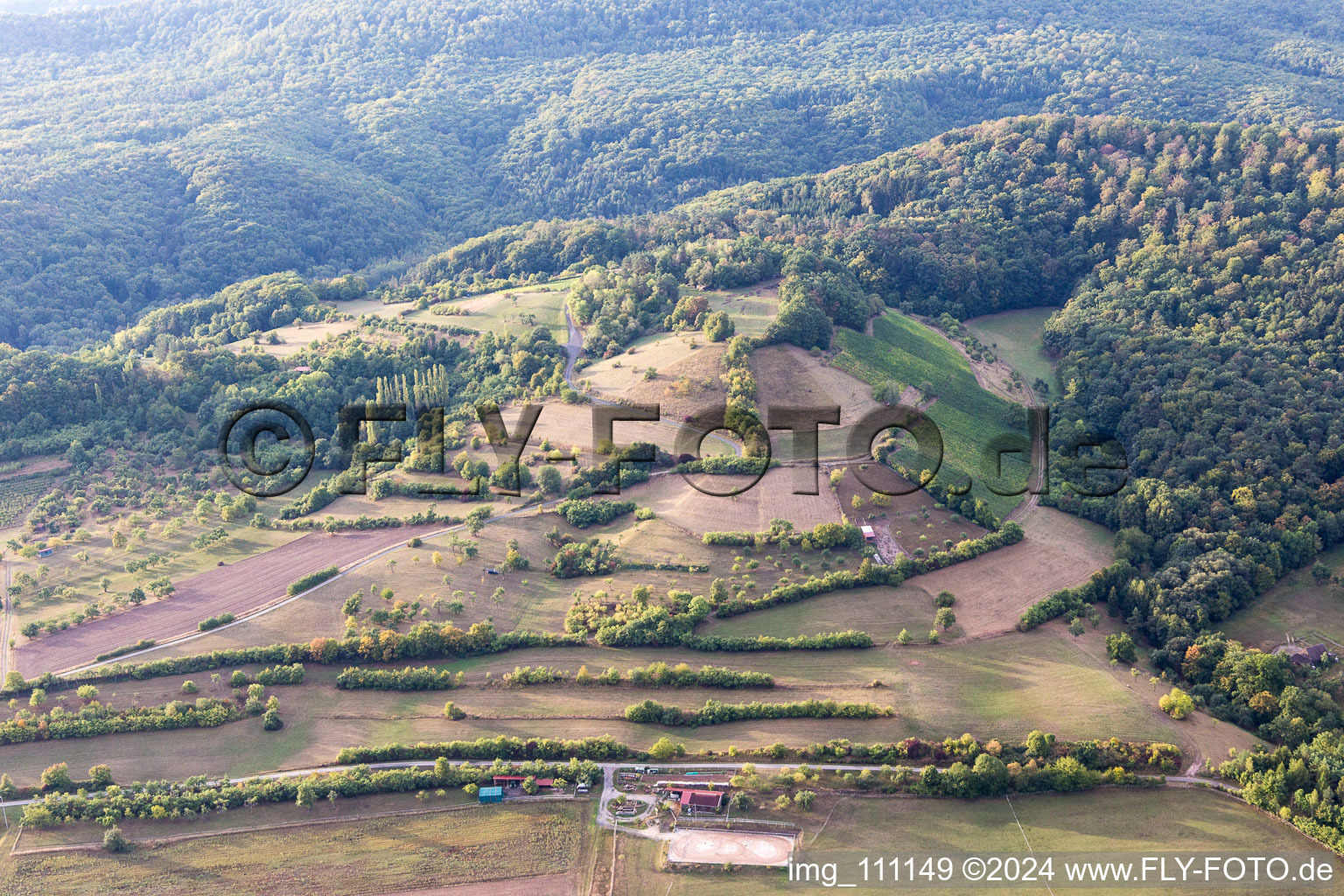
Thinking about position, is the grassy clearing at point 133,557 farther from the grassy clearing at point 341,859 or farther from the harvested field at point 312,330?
the harvested field at point 312,330

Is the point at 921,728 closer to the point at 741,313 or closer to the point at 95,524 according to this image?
the point at 741,313

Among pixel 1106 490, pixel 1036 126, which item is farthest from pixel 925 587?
pixel 1036 126

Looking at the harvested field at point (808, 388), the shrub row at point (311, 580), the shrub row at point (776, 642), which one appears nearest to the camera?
the shrub row at point (776, 642)

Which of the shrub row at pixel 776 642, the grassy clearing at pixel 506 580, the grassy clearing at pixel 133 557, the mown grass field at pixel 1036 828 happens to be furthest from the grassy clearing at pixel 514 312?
the mown grass field at pixel 1036 828

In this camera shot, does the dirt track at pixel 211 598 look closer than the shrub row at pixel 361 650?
No

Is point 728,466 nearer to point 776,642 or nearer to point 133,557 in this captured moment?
point 776,642

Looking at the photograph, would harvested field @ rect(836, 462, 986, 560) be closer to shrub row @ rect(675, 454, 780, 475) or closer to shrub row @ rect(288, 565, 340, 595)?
shrub row @ rect(675, 454, 780, 475)
